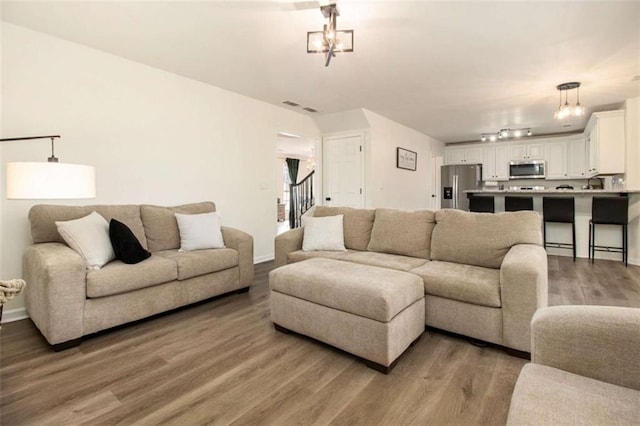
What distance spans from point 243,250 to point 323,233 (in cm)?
83

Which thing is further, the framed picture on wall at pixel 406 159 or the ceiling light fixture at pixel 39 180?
the framed picture on wall at pixel 406 159

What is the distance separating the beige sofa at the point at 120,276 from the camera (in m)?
2.08

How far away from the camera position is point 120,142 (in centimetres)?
318

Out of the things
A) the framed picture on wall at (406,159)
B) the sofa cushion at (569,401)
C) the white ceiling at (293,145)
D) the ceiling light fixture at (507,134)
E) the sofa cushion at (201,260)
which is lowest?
the sofa cushion at (569,401)

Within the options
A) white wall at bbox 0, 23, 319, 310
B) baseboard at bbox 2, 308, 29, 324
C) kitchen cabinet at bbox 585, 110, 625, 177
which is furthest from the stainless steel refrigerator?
baseboard at bbox 2, 308, 29, 324

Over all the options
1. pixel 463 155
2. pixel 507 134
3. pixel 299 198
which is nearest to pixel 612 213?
pixel 507 134

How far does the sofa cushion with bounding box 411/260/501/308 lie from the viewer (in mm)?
2043

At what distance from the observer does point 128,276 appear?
2.34 metres

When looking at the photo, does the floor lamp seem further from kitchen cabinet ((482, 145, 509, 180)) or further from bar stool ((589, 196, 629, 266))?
kitchen cabinet ((482, 145, 509, 180))

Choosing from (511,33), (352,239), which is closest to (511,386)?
(352,239)

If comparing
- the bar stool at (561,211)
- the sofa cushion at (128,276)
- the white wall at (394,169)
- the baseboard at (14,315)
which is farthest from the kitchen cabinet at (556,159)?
the baseboard at (14,315)

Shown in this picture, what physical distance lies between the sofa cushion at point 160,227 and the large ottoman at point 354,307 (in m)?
1.40

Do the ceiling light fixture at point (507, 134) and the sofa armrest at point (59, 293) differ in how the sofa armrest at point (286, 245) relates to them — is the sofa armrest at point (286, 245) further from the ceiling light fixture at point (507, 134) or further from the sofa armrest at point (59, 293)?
A: the ceiling light fixture at point (507, 134)

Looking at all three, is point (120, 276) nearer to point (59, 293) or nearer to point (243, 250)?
point (59, 293)
